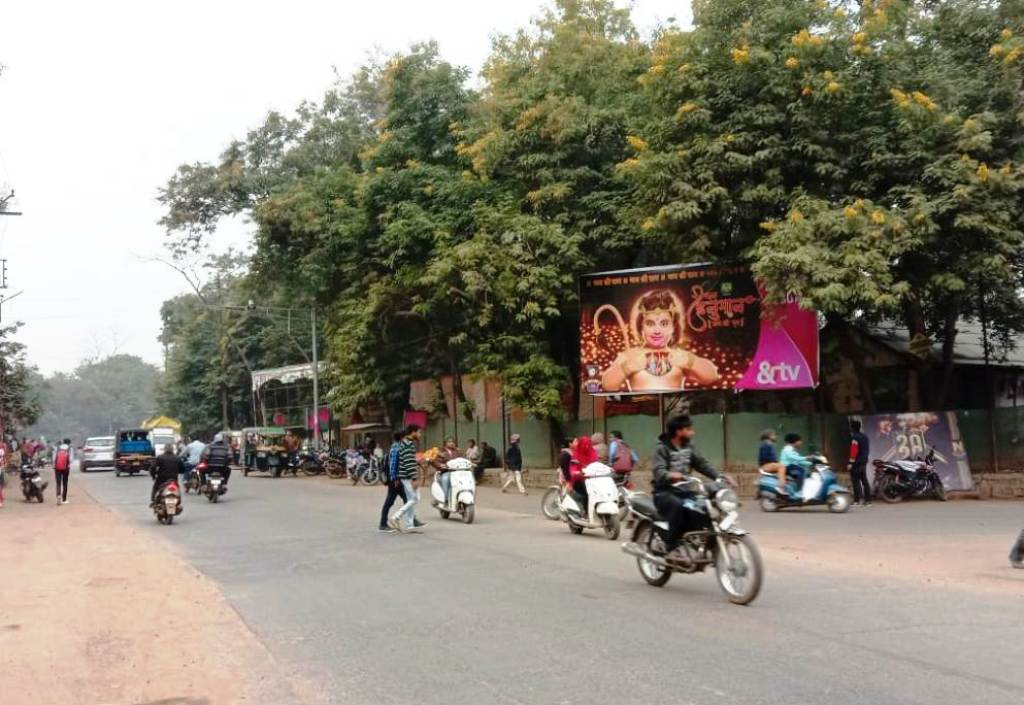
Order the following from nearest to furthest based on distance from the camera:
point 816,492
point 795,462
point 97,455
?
point 816,492 → point 795,462 → point 97,455

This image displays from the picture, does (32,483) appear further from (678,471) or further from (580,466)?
(678,471)

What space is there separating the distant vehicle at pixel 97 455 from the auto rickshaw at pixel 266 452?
32.1ft

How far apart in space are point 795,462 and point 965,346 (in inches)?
533

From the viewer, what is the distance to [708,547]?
891 cm

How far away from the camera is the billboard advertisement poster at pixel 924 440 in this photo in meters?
20.7

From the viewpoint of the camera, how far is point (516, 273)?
25750 mm

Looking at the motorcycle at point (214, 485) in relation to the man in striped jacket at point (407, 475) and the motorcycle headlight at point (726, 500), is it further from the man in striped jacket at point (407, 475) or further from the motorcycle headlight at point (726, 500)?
the motorcycle headlight at point (726, 500)

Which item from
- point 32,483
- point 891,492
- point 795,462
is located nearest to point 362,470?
point 32,483

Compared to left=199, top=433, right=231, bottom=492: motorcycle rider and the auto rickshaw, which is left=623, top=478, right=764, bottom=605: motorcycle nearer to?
left=199, top=433, right=231, bottom=492: motorcycle rider

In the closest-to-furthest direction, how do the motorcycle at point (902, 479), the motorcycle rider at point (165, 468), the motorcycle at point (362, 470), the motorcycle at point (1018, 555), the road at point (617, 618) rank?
the road at point (617, 618), the motorcycle at point (1018, 555), the motorcycle rider at point (165, 468), the motorcycle at point (902, 479), the motorcycle at point (362, 470)

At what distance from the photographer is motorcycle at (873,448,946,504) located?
19.8 m

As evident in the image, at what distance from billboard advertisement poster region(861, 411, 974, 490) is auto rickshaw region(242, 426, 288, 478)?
24633 mm

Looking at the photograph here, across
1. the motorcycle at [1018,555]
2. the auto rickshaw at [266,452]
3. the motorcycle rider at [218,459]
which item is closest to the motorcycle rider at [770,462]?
the motorcycle at [1018,555]

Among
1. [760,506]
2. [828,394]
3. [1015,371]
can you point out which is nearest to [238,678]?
[760,506]
